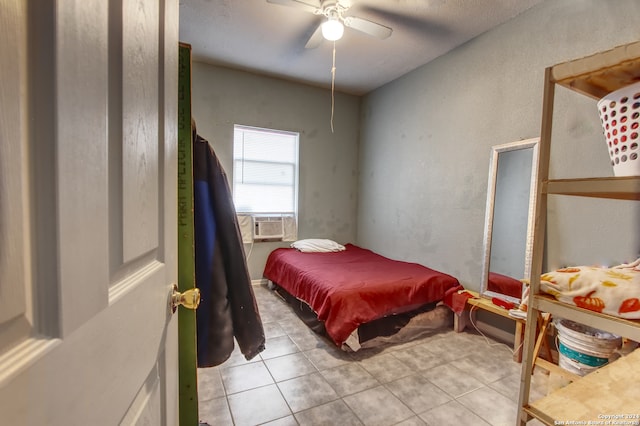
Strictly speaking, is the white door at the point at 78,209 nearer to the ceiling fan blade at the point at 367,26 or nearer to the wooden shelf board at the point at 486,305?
the ceiling fan blade at the point at 367,26

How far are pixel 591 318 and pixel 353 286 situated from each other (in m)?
1.76

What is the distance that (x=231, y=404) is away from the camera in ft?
5.59

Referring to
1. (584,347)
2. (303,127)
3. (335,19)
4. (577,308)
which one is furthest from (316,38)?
(584,347)

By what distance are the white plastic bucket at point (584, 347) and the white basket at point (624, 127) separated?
1322 mm

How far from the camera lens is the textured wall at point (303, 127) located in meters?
3.69

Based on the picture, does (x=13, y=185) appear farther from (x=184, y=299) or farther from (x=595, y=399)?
(x=595, y=399)

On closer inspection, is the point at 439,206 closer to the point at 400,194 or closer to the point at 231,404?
the point at 400,194

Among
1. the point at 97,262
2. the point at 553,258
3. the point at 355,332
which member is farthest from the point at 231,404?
the point at 553,258

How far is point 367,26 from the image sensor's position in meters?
2.36

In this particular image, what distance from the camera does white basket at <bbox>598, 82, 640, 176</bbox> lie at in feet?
2.51

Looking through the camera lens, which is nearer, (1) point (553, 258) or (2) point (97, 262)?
Result: (2) point (97, 262)

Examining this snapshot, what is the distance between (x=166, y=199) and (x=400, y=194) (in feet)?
11.1

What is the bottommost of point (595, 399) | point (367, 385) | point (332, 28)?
point (367, 385)

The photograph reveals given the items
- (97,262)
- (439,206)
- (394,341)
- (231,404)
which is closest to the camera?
(97,262)
